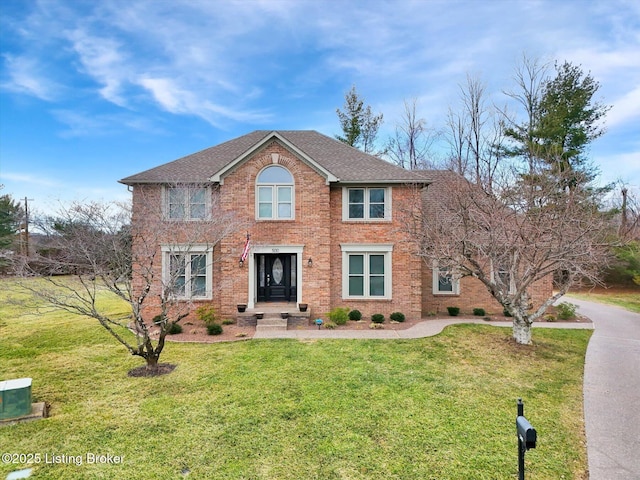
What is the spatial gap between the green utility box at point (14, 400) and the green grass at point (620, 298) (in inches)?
1000

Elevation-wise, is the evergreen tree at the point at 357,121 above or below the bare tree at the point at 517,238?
above

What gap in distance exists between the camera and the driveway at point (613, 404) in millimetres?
4691

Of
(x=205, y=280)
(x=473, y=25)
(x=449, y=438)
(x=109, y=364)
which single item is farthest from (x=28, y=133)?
(x=449, y=438)

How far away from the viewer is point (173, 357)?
31.5 ft

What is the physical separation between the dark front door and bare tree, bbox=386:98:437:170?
18283 mm

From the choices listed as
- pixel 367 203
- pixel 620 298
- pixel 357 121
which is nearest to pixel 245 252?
pixel 367 203

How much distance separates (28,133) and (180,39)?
12.9m

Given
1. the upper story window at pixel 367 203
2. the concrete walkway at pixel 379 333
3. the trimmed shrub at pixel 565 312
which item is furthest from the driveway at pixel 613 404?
the upper story window at pixel 367 203

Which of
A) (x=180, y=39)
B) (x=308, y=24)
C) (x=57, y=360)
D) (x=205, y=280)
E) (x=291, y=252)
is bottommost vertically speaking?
(x=57, y=360)

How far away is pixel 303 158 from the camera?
1390cm

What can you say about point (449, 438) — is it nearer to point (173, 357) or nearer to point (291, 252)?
point (173, 357)

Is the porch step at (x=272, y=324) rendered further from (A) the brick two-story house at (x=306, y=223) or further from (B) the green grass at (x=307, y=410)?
(B) the green grass at (x=307, y=410)

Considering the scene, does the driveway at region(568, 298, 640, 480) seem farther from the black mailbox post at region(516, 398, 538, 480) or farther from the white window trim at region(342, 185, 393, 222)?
the white window trim at region(342, 185, 393, 222)

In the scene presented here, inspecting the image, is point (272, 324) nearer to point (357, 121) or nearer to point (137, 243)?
point (137, 243)
